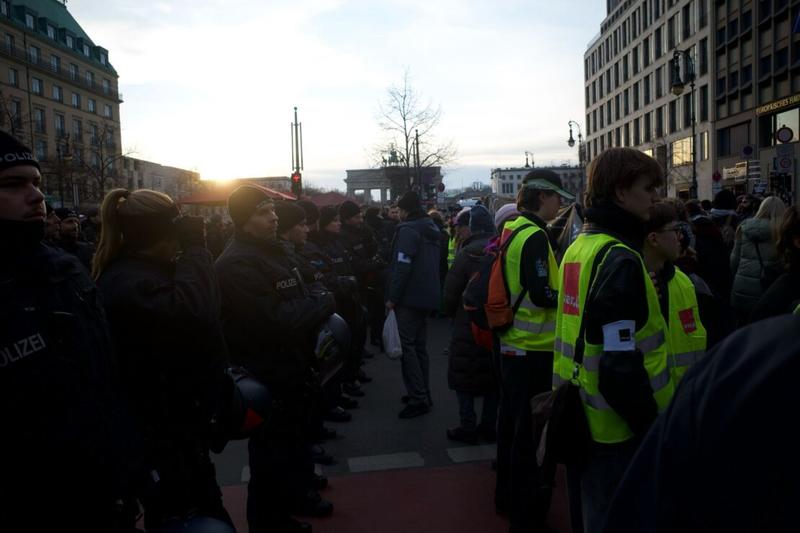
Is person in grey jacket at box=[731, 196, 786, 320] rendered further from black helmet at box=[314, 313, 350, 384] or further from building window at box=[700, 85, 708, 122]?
building window at box=[700, 85, 708, 122]

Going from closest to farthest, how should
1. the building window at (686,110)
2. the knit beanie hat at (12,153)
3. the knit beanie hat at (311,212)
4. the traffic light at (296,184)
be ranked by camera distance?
the knit beanie hat at (12,153) < the knit beanie hat at (311,212) < the traffic light at (296,184) < the building window at (686,110)

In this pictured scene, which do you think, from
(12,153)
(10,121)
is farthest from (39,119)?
(12,153)

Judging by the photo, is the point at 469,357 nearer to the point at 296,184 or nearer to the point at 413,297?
the point at 413,297

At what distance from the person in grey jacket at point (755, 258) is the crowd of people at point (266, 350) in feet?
3.69

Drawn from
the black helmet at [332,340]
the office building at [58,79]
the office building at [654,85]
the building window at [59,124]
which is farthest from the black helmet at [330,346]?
the building window at [59,124]

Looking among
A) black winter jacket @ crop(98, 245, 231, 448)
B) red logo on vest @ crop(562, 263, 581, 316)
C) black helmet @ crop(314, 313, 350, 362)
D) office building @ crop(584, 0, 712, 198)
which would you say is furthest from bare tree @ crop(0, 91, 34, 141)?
office building @ crop(584, 0, 712, 198)

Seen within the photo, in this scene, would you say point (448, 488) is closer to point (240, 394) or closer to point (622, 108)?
point (240, 394)

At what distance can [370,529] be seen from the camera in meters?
4.31

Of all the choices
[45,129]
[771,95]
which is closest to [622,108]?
[771,95]

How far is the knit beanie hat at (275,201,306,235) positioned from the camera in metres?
5.25

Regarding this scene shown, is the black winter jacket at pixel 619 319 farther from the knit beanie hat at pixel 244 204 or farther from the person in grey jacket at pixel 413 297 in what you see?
the person in grey jacket at pixel 413 297

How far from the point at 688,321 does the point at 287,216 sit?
3248 mm

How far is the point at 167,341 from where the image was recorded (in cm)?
265

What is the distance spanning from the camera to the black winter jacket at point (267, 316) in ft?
12.6
